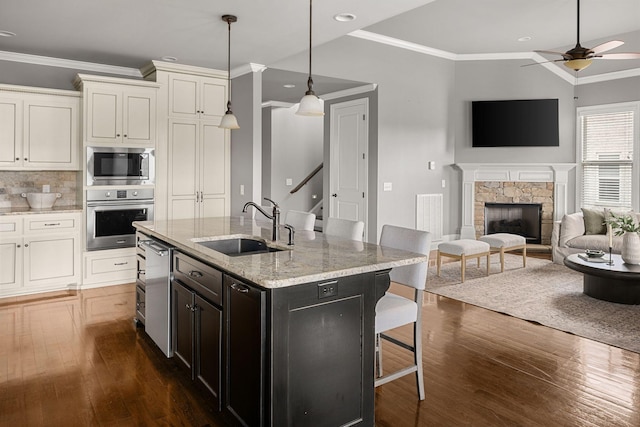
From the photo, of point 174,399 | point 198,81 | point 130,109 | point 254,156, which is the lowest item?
point 174,399

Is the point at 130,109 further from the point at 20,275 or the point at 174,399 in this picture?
the point at 174,399

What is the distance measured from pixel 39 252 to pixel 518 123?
695cm

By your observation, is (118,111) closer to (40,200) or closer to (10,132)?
(10,132)

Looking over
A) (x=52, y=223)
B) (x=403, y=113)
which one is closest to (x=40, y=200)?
(x=52, y=223)

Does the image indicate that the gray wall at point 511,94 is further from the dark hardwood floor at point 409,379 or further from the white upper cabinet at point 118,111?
the white upper cabinet at point 118,111

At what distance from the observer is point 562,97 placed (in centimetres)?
749

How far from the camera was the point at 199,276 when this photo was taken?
248 cm

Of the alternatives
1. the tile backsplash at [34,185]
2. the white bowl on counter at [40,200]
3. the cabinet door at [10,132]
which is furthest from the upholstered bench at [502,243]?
the cabinet door at [10,132]

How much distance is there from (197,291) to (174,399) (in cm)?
63

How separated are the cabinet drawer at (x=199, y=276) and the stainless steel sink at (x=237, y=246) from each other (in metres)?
0.27

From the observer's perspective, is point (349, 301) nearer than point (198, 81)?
Yes

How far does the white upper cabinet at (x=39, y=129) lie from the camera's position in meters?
4.73

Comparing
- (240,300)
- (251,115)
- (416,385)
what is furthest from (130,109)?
(416,385)

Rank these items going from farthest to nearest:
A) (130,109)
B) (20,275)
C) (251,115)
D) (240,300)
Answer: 1. (251,115)
2. (130,109)
3. (20,275)
4. (240,300)
